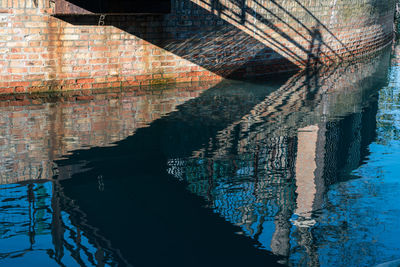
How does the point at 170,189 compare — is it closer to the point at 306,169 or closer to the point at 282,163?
the point at 282,163

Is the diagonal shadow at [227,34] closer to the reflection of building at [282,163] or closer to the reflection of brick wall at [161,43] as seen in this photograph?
the reflection of brick wall at [161,43]

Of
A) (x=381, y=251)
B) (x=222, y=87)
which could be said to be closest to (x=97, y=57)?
(x=222, y=87)

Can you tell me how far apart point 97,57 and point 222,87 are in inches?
125

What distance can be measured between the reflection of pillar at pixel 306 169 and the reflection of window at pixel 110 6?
4.51 m

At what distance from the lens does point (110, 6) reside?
11383 mm

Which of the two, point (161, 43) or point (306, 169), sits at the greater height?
point (161, 43)

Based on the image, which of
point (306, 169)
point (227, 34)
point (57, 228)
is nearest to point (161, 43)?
point (227, 34)

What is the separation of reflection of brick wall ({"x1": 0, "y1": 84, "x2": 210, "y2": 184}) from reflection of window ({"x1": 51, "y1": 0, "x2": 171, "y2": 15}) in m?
1.81

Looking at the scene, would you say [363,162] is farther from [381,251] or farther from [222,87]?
[222,87]

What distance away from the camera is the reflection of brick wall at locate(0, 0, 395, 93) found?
11422mm

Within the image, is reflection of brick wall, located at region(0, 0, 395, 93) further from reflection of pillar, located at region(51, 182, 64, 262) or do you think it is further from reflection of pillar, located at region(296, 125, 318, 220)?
reflection of pillar, located at region(51, 182, 64, 262)

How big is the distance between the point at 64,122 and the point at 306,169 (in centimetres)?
437

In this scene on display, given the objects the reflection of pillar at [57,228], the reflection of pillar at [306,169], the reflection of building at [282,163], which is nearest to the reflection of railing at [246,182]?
the reflection of building at [282,163]

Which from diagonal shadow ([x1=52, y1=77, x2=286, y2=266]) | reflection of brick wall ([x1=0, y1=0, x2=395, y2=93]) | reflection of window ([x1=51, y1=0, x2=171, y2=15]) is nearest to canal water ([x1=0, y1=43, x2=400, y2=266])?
diagonal shadow ([x1=52, y1=77, x2=286, y2=266])
